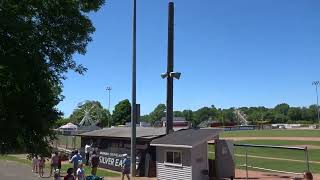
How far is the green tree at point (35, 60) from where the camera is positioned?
340 inches

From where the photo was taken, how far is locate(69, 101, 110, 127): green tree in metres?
161

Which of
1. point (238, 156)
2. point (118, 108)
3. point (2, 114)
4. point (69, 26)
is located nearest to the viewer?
point (2, 114)

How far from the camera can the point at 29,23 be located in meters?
9.15

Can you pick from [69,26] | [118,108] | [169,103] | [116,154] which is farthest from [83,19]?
[118,108]

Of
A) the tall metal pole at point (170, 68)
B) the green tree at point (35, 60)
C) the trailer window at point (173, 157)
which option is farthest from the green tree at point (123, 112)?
the green tree at point (35, 60)

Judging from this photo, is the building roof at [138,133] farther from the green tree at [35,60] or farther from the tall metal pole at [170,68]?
the green tree at [35,60]

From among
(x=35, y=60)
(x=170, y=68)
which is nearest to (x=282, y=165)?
(x=170, y=68)

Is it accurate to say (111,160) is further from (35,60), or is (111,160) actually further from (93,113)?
(93,113)

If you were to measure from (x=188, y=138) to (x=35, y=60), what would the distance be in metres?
18.0

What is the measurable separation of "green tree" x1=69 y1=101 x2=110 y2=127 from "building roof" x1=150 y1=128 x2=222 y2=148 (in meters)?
126

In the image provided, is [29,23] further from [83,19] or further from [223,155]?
[223,155]

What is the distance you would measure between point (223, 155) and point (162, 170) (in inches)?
130

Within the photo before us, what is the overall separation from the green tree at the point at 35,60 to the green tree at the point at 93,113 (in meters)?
143

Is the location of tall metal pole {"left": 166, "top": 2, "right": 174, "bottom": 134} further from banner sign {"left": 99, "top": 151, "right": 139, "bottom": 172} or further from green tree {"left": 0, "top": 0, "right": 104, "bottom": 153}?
green tree {"left": 0, "top": 0, "right": 104, "bottom": 153}
